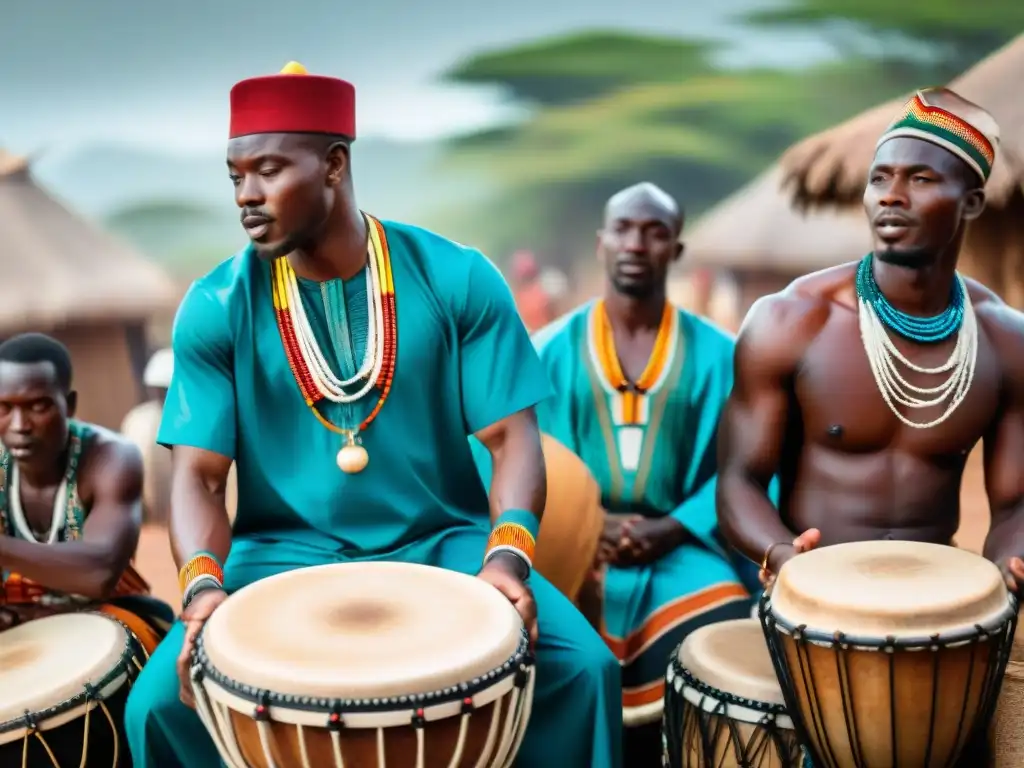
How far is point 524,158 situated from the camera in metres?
20.1

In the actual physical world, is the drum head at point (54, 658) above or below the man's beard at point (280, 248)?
below

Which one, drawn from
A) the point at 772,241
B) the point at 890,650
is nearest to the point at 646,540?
the point at 890,650

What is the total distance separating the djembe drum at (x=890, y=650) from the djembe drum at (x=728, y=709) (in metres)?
0.18

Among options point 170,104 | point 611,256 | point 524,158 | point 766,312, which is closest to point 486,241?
point 524,158

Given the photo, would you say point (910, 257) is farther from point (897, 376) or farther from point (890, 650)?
point (890, 650)

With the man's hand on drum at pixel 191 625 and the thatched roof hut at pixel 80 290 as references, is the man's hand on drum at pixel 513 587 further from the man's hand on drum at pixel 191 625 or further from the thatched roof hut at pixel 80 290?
the thatched roof hut at pixel 80 290

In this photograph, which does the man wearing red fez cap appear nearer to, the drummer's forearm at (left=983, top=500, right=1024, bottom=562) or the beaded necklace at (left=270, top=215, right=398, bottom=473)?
the beaded necklace at (left=270, top=215, right=398, bottom=473)

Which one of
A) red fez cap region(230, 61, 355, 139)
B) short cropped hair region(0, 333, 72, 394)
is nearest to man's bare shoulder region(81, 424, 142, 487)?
short cropped hair region(0, 333, 72, 394)

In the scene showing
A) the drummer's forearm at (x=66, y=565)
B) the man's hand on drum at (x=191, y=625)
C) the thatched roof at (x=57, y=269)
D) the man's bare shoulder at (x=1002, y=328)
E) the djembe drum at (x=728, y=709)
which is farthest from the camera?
the thatched roof at (x=57, y=269)

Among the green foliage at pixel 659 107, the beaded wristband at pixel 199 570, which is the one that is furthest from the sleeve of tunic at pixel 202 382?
the green foliage at pixel 659 107

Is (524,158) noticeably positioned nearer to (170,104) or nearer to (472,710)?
(170,104)

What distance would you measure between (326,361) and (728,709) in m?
1.30

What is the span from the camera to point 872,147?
881 centimetres

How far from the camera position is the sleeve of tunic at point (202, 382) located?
305 centimetres
